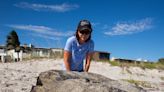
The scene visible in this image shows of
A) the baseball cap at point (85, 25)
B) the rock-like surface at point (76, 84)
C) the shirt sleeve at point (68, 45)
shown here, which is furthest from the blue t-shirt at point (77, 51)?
the rock-like surface at point (76, 84)

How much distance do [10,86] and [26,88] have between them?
0.40 m

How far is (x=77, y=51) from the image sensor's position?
254 inches

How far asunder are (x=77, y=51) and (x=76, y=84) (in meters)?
1.82

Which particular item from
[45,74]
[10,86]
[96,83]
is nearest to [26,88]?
[10,86]

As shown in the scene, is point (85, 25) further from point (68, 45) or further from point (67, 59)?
point (67, 59)

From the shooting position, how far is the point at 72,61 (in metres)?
6.47

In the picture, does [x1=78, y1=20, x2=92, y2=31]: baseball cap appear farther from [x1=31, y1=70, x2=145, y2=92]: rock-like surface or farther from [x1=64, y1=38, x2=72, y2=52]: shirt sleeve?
[x1=31, y1=70, x2=145, y2=92]: rock-like surface

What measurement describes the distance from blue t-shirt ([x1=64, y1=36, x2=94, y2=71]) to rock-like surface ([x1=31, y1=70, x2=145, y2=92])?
3.34 feet

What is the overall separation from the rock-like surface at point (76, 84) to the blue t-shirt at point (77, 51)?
1.02 metres

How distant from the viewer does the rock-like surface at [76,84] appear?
4.55 metres

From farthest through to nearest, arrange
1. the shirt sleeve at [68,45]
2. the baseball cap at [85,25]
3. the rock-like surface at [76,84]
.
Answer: the shirt sleeve at [68,45] < the baseball cap at [85,25] < the rock-like surface at [76,84]

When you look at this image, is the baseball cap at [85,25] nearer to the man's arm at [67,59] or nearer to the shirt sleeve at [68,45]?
the shirt sleeve at [68,45]

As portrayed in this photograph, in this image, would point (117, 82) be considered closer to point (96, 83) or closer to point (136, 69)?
point (96, 83)

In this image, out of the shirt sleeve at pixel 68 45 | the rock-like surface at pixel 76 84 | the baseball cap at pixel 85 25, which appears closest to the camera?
the rock-like surface at pixel 76 84
